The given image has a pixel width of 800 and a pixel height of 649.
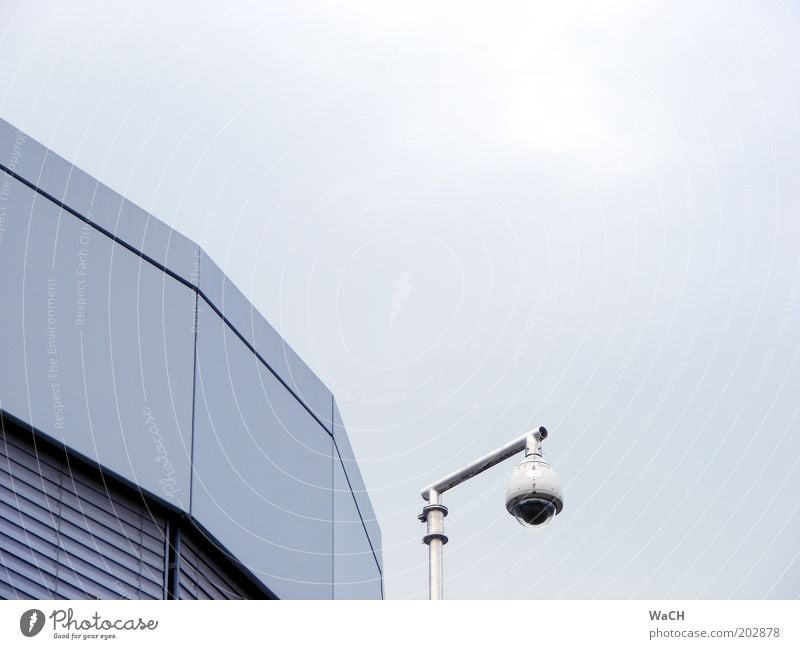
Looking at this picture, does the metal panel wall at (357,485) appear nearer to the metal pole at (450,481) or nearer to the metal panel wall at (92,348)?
the metal panel wall at (92,348)

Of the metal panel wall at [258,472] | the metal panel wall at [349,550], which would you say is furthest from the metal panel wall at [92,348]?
the metal panel wall at [349,550]

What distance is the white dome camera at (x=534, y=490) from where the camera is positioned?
31.9 ft

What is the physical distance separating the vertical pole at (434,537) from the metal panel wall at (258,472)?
1847mm

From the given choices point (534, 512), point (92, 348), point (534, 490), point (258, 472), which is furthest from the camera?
point (258, 472)

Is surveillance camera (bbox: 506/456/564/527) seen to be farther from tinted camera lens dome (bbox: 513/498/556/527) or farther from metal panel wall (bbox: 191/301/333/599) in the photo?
metal panel wall (bbox: 191/301/333/599)

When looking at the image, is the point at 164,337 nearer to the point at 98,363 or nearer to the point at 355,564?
the point at 98,363

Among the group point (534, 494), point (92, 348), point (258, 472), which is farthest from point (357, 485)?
point (534, 494)

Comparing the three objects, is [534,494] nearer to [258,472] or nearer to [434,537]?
[434,537]

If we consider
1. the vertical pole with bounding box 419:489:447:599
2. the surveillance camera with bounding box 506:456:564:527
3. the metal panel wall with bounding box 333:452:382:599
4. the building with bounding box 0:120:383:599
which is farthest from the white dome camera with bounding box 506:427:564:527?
the metal panel wall with bounding box 333:452:382:599

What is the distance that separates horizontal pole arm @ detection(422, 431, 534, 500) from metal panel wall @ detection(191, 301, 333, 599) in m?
1.90

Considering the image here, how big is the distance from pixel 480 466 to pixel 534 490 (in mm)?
372

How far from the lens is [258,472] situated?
12.0 meters

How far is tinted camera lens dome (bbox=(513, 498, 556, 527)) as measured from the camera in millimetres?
9773
